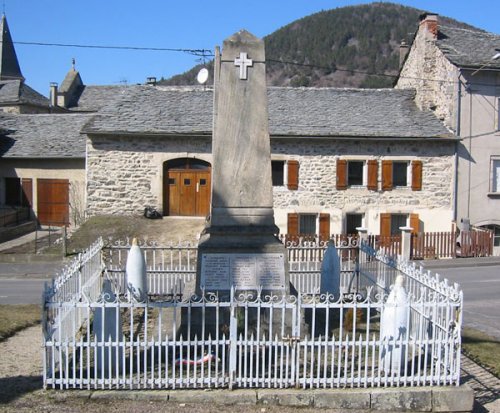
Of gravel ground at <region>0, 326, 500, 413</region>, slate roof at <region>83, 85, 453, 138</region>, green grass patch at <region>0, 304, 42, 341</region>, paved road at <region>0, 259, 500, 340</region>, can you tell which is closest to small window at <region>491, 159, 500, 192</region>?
slate roof at <region>83, 85, 453, 138</region>

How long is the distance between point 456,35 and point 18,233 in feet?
68.6

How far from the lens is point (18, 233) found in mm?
26328

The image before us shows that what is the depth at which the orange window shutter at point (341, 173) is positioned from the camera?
24.9 meters

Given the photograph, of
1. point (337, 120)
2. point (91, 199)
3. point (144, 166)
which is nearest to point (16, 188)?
point (91, 199)

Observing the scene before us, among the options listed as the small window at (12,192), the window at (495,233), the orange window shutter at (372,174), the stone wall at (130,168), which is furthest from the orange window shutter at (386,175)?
the small window at (12,192)

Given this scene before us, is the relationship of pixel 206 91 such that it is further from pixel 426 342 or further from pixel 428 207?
Result: pixel 426 342

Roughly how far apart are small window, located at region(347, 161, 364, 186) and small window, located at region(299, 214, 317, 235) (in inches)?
81.9

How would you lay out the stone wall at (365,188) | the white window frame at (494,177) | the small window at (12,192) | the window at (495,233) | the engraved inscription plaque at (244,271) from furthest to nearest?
the small window at (12,192), the white window frame at (494,177), the window at (495,233), the stone wall at (365,188), the engraved inscription plaque at (244,271)

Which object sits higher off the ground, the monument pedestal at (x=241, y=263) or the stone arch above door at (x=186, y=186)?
the stone arch above door at (x=186, y=186)

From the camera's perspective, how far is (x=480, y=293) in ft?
50.4

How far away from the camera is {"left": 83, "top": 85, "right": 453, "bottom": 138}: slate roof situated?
972 inches

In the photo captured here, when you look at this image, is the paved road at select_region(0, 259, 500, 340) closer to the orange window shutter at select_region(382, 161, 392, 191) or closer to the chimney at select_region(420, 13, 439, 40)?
the orange window shutter at select_region(382, 161, 392, 191)

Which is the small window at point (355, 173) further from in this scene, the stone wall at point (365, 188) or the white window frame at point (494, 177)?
the white window frame at point (494, 177)

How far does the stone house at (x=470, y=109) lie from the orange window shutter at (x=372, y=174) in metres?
Result: 3.40
